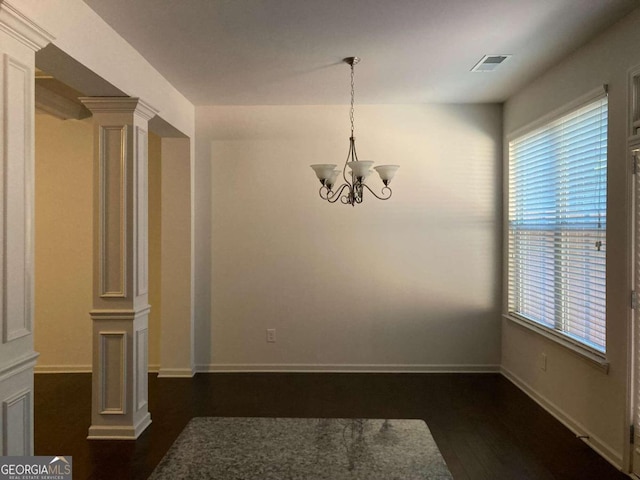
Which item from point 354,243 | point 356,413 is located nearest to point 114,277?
point 356,413

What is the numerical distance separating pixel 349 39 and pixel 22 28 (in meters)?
1.88

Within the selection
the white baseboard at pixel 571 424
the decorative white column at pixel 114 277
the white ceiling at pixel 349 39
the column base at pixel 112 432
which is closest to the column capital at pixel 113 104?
the decorative white column at pixel 114 277

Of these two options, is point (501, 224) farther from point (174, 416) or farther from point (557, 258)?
point (174, 416)

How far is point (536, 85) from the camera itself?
3.84 m

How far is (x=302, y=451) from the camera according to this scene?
102 cm

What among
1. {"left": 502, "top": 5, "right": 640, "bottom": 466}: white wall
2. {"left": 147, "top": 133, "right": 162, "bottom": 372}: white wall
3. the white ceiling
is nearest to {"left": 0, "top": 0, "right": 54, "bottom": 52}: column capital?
the white ceiling

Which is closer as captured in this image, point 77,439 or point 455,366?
point 77,439

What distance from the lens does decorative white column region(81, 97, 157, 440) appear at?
3178 millimetres

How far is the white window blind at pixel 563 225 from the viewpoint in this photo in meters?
2.99

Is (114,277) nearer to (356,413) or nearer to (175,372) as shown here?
(175,372)

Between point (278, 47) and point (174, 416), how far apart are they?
9.74 ft

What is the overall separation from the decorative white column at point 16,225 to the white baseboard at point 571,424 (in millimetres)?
3289

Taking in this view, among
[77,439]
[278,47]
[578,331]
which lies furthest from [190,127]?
[578,331]

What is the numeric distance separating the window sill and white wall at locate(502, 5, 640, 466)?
0.05 meters
